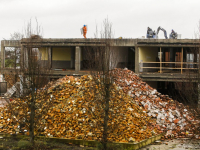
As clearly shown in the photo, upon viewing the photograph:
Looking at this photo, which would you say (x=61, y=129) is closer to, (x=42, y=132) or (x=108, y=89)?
(x=42, y=132)

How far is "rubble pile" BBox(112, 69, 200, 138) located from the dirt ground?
1.56 ft

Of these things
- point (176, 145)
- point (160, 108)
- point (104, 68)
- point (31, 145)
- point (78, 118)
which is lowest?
point (176, 145)

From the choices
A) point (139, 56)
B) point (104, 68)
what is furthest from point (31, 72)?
point (139, 56)

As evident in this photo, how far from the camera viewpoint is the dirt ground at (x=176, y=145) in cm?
1334

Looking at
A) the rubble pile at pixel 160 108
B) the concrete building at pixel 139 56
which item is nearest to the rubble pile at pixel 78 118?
the rubble pile at pixel 160 108

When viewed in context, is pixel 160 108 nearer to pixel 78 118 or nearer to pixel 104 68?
pixel 78 118

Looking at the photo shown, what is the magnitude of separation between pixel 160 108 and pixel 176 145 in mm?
3701

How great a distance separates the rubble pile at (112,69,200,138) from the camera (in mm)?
15516

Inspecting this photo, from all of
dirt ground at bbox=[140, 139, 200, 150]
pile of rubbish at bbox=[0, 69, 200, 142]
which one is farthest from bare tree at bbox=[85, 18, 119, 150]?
dirt ground at bbox=[140, 139, 200, 150]

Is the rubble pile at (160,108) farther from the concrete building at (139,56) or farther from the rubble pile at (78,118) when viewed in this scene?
the concrete building at (139,56)

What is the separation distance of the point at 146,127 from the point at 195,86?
13.8ft

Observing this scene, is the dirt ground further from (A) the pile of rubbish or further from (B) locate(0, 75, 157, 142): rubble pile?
(B) locate(0, 75, 157, 142): rubble pile

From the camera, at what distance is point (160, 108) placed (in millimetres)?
17266

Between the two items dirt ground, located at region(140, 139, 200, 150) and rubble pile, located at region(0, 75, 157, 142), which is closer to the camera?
dirt ground, located at region(140, 139, 200, 150)
